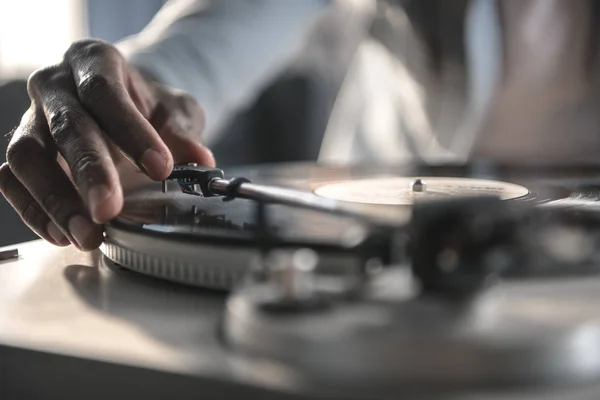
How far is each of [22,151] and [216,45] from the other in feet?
2.09

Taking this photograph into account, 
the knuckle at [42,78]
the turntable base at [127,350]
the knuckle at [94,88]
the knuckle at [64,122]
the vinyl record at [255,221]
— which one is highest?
the knuckle at [42,78]

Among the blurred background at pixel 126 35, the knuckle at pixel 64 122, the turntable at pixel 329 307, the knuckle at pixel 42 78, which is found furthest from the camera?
the blurred background at pixel 126 35

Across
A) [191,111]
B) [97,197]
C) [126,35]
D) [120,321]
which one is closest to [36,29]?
[126,35]

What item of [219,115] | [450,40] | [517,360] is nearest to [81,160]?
[517,360]

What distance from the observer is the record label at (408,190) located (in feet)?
1.92

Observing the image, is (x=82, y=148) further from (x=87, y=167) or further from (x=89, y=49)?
(x=89, y=49)

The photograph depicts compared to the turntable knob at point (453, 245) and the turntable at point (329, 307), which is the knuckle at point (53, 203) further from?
the turntable knob at point (453, 245)

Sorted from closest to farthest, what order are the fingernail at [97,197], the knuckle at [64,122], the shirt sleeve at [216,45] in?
the fingernail at [97,197] → the knuckle at [64,122] → the shirt sleeve at [216,45]

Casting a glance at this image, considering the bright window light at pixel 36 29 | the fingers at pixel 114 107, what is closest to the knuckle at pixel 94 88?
the fingers at pixel 114 107

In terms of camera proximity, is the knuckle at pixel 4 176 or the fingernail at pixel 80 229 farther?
the knuckle at pixel 4 176

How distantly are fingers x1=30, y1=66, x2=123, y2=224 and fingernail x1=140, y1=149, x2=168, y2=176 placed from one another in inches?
1.1

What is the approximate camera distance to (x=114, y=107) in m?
0.60

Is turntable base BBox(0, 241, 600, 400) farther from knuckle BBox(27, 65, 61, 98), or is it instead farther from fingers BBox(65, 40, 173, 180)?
knuckle BBox(27, 65, 61, 98)

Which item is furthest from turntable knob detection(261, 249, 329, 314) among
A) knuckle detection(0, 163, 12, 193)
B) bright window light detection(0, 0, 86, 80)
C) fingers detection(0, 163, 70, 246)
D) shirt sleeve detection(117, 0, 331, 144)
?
bright window light detection(0, 0, 86, 80)
